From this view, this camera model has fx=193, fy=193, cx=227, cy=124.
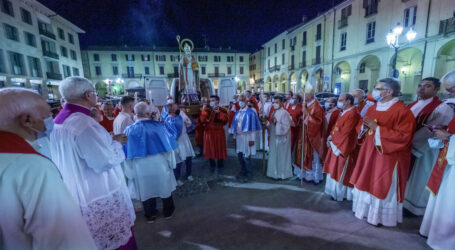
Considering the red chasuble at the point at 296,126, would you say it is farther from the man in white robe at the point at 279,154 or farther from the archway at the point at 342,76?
the archway at the point at 342,76

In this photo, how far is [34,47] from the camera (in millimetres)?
20688

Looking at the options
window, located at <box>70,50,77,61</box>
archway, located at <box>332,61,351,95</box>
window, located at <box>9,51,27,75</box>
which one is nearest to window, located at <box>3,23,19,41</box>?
window, located at <box>9,51,27,75</box>

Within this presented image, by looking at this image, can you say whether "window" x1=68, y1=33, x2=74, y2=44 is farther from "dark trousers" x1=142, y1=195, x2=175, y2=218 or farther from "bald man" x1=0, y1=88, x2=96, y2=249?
"bald man" x1=0, y1=88, x2=96, y2=249

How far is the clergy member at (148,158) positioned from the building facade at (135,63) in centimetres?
3208

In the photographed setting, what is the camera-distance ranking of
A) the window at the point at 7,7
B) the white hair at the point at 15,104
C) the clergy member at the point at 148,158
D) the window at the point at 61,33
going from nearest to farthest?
1. the white hair at the point at 15,104
2. the clergy member at the point at 148,158
3. the window at the point at 7,7
4. the window at the point at 61,33

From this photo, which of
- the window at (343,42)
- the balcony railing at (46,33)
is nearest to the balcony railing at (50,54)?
the balcony railing at (46,33)

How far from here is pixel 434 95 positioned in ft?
10.1

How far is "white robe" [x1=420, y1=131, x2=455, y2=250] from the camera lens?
2298 mm

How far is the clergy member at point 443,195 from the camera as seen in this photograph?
231 cm

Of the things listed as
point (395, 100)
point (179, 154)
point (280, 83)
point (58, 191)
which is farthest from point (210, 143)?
point (280, 83)

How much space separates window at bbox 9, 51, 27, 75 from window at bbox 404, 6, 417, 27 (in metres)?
34.8

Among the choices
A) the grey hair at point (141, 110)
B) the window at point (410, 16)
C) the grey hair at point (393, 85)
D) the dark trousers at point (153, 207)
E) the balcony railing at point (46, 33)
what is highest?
the balcony railing at point (46, 33)

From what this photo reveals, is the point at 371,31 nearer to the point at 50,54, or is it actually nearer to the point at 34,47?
the point at 34,47

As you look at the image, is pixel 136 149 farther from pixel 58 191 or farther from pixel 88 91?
pixel 58 191
